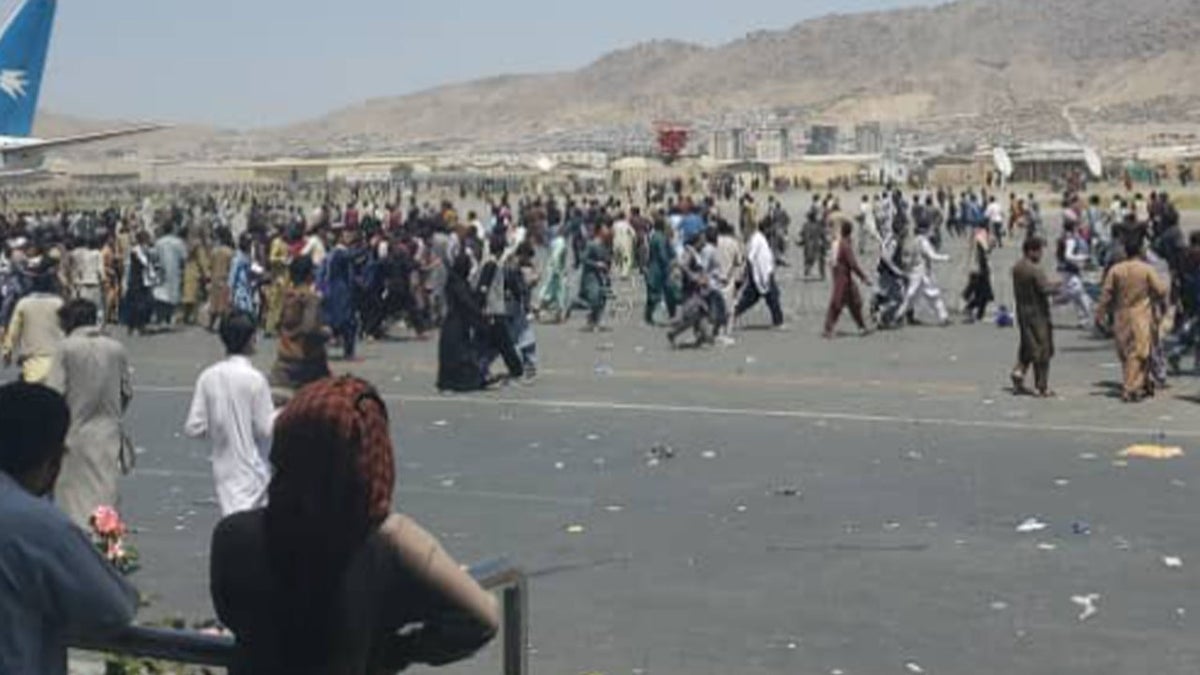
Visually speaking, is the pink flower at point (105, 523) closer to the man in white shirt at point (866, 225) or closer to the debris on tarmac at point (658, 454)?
the debris on tarmac at point (658, 454)

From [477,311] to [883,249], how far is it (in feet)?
23.8

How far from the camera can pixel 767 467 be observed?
13.9 metres

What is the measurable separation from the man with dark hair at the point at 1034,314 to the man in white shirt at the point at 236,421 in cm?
927

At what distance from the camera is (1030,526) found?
1146 centimetres

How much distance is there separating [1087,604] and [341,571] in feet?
20.6

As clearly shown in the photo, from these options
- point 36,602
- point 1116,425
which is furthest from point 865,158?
point 36,602

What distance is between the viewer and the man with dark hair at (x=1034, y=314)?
56.0 feet

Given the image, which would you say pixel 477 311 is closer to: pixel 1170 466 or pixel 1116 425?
pixel 1116 425

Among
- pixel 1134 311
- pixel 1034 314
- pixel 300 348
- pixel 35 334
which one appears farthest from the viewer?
pixel 1034 314

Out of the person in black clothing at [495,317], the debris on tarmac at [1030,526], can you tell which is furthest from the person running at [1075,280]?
the debris on tarmac at [1030,526]

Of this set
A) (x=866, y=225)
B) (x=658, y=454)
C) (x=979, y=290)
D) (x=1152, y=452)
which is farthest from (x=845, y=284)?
(x=866, y=225)

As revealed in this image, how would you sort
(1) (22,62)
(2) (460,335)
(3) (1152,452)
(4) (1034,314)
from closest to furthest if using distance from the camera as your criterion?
(3) (1152,452)
(4) (1034,314)
(2) (460,335)
(1) (22,62)

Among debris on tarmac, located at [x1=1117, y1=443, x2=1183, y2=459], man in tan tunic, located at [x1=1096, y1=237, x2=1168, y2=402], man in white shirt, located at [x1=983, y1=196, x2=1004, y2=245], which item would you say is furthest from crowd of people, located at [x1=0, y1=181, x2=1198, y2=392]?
man in white shirt, located at [x1=983, y1=196, x2=1004, y2=245]

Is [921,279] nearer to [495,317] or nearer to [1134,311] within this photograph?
[495,317]
